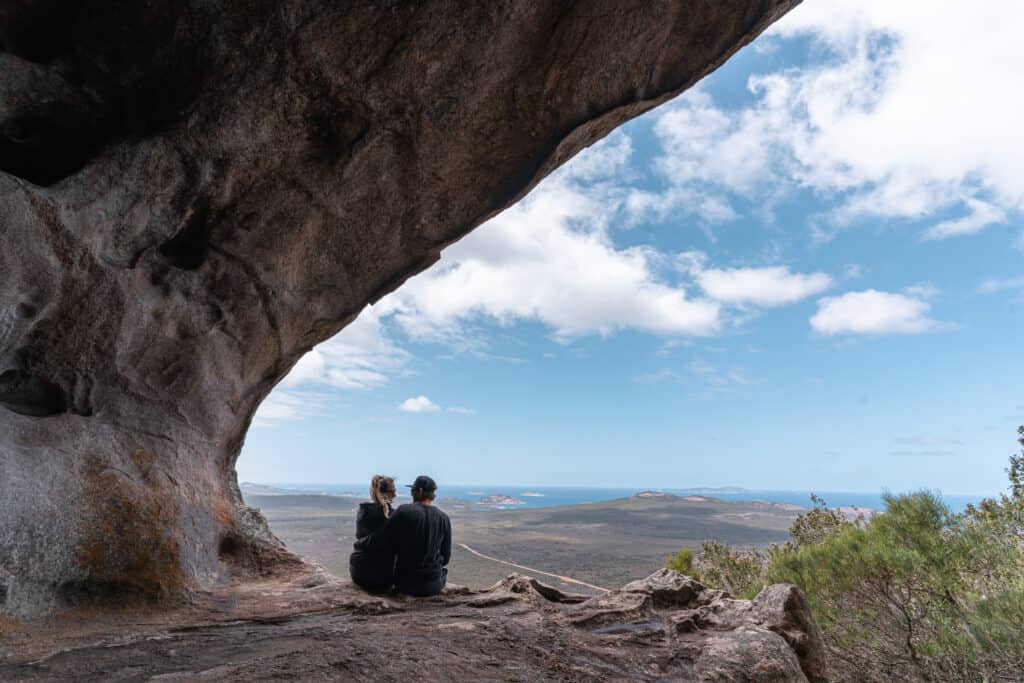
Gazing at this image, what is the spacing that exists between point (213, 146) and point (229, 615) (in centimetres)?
588

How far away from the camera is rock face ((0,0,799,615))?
6.03m

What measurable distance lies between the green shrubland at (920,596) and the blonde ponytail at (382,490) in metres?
8.70

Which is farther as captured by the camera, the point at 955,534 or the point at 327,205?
the point at 955,534

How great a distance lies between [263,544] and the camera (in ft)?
27.2

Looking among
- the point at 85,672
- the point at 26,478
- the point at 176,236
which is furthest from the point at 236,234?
the point at 85,672

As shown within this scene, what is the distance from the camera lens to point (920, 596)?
1019cm

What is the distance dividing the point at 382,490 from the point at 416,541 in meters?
0.82

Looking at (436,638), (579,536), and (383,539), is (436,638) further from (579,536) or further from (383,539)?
(579,536)

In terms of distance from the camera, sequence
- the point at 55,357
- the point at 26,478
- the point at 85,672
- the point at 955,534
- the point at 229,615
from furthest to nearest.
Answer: the point at 955,534, the point at 55,357, the point at 229,615, the point at 26,478, the point at 85,672

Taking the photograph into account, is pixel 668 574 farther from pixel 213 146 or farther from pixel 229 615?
pixel 213 146

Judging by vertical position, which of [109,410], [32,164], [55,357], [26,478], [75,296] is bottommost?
[26,478]

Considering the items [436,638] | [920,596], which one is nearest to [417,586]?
[436,638]

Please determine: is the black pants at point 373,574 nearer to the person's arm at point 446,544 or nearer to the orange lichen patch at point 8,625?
the person's arm at point 446,544

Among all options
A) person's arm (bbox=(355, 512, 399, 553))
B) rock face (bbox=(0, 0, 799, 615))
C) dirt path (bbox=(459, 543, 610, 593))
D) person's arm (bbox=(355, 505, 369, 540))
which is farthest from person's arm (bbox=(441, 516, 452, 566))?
dirt path (bbox=(459, 543, 610, 593))
